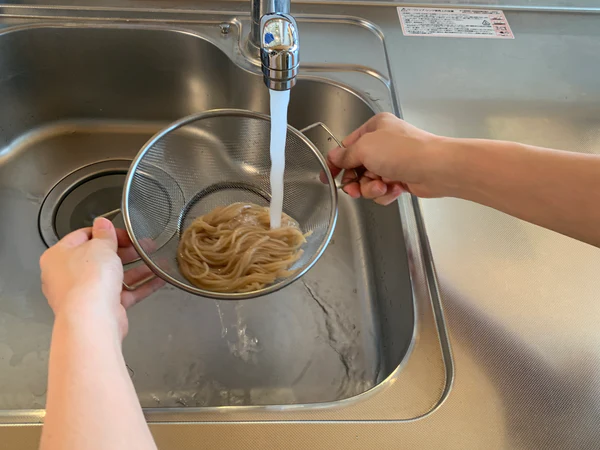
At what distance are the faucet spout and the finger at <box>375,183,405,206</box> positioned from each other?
334 millimetres

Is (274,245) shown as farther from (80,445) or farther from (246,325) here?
(80,445)

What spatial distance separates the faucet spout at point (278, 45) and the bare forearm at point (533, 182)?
1.05ft

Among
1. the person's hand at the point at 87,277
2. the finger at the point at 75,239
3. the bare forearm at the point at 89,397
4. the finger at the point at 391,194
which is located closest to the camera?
the bare forearm at the point at 89,397

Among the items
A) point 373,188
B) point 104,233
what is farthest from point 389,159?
point 104,233

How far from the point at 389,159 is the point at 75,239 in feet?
1.87

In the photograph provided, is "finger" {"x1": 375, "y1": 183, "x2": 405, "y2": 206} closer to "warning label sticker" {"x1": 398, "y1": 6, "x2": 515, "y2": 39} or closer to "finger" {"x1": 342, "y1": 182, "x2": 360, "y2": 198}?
"finger" {"x1": 342, "y1": 182, "x2": 360, "y2": 198}

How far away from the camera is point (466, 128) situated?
1142 mm

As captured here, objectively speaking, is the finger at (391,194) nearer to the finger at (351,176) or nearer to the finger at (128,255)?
the finger at (351,176)

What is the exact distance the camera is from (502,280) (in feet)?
2.96

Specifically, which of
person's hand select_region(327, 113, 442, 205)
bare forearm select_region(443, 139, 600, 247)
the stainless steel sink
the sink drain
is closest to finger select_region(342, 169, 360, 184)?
person's hand select_region(327, 113, 442, 205)

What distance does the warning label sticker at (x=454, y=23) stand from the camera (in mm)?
1358

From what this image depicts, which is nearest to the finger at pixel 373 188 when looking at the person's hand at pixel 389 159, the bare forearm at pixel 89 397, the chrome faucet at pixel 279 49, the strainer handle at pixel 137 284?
the person's hand at pixel 389 159

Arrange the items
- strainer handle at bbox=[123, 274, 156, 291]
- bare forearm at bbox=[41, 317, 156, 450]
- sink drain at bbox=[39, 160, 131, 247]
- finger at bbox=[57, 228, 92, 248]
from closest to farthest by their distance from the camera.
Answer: bare forearm at bbox=[41, 317, 156, 450]
finger at bbox=[57, 228, 92, 248]
strainer handle at bbox=[123, 274, 156, 291]
sink drain at bbox=[39, 160, 131, 247]

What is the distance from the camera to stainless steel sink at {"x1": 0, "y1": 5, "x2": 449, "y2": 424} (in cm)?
100
